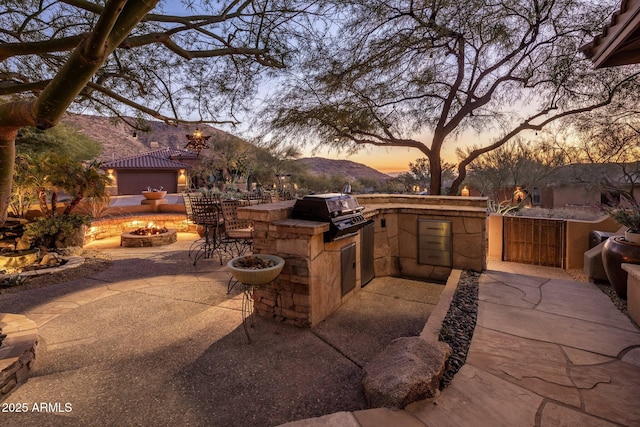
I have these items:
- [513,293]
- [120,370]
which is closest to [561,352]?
[513,293]

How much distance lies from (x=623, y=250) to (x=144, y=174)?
23.7 meters

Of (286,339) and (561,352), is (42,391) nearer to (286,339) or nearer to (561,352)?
(286,339)

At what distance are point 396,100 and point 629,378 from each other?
882 centimetres

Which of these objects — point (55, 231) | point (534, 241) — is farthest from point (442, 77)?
point (55, 231)

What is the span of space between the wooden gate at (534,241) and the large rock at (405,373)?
807 centimetres

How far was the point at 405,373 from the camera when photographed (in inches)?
76.5

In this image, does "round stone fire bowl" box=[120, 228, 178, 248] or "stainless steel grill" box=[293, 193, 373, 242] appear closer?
"stainless steel grill" box=[293, 193, 373, 242]

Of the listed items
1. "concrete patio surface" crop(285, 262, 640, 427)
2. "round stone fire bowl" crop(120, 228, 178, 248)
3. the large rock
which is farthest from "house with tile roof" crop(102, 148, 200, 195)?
"concrete patio surface" crop(285, 262, 640, 427)

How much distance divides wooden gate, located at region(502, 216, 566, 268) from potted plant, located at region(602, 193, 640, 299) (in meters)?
4.92

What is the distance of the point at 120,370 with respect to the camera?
2.48 meters

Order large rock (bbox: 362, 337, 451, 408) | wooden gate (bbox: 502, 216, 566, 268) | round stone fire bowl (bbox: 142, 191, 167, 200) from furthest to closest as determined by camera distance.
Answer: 1. round stone fire bowl (bbox: 142, 191, 167, 200)
2. wooden gate (bbox: 502, 216, 566, 268)
3. large rock (bbox: 362, 337, 451, 408)

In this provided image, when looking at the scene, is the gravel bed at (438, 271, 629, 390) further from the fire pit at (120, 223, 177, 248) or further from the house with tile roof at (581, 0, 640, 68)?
the fire pit at (120, 223, 177, 248)

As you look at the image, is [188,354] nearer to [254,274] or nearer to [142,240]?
[254,274]

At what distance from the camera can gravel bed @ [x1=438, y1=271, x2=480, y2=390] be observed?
7.32 feet
